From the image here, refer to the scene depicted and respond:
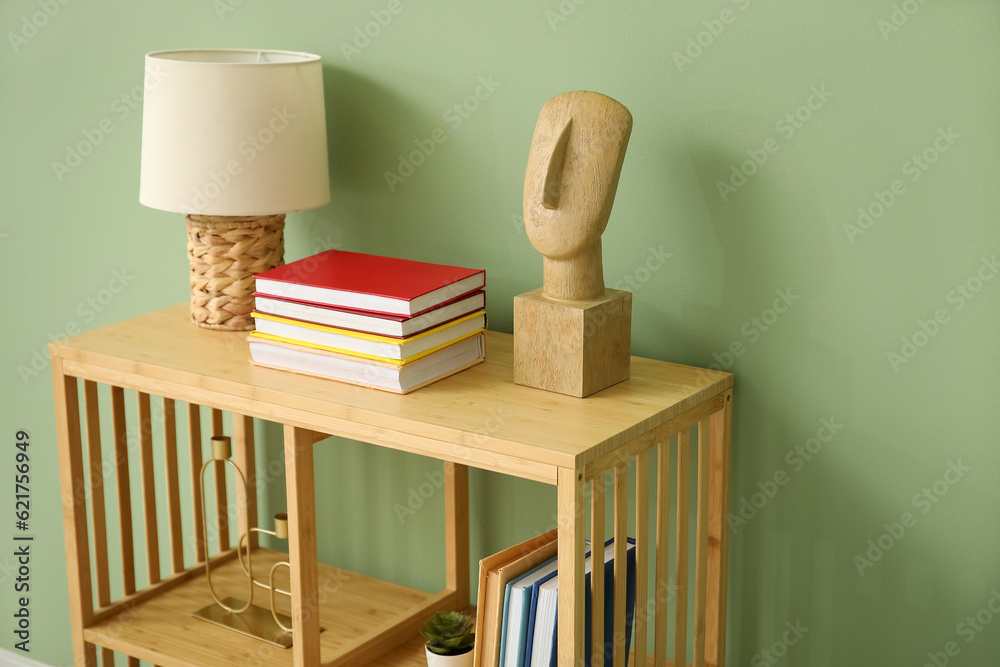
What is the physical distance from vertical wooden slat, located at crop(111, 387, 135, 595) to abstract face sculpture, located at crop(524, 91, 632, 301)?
2.72ft

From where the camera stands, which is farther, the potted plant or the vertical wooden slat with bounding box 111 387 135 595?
the vertical wooden slat with bounding box 111 387 135 595

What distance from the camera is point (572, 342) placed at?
1390 millimetres

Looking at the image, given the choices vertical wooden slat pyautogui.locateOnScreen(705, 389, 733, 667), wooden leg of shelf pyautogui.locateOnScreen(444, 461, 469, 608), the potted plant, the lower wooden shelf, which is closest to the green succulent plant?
the potted plant

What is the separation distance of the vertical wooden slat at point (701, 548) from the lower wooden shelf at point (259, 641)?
434 millimetres

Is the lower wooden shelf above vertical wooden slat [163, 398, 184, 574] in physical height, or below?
below

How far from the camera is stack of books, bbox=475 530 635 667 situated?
4.30ft

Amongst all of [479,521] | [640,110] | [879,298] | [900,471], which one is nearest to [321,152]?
[640,110]

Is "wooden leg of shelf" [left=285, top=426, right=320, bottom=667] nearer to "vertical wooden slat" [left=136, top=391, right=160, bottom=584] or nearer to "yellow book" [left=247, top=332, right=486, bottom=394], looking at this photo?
"yellow book" [left=247, top=332, right=486, bottom=394]

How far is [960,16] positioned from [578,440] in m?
0.71

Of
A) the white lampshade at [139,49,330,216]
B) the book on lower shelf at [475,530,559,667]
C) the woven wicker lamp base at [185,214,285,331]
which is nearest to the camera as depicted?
the book on lower shelf at [475,530,559,667]

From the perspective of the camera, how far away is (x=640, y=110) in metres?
1.54

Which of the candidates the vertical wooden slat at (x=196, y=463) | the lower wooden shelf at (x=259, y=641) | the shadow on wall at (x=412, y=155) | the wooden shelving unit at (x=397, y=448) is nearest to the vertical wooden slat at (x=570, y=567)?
the wooden shelving unit at (x=397, y=448)

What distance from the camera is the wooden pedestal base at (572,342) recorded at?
1385 millimetres

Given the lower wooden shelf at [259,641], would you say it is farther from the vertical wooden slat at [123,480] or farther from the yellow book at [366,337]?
the yellow book at [366,337]
